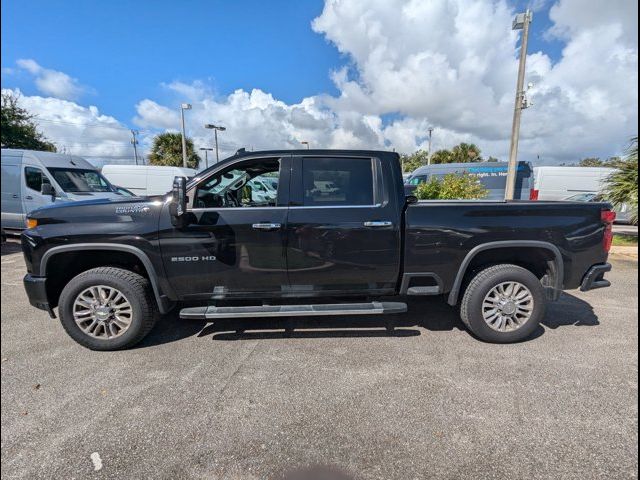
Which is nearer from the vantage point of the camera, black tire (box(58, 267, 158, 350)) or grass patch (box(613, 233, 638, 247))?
black tire (box(58, 267, 158, 350))

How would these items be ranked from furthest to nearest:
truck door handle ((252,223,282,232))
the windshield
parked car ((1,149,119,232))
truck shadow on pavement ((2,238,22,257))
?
the windshield, parked car ((1,149,119,232)), truck shadow on pavement ((2,238,22,257)), truck door handle ((252,223,282,232))

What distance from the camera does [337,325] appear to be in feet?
12.3

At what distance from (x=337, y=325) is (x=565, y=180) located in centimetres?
1641

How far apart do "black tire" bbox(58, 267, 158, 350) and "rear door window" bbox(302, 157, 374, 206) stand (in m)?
1.80

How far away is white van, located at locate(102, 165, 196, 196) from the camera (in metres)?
17.7

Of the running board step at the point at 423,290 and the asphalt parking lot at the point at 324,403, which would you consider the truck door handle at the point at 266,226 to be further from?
the running board step at the point at 423,290

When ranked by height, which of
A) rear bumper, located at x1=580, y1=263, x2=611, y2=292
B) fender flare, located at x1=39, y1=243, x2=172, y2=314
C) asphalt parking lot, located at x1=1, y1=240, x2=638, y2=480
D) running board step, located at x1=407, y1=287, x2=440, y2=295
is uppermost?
fender flare, located at x1=39, y1=243, x2=172, y2=314

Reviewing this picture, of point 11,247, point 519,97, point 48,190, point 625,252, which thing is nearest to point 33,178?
point 48,190

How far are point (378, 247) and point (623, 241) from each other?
912 cm

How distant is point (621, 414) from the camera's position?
7.76 feet

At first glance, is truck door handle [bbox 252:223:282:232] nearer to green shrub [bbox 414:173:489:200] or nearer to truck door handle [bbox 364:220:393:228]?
truck door handle [bbox 364:220:393:228]

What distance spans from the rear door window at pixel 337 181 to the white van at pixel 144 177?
52.5 ft

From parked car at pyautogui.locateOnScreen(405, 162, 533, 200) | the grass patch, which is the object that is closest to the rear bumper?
the grass patch

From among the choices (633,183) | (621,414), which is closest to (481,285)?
(621,414)
